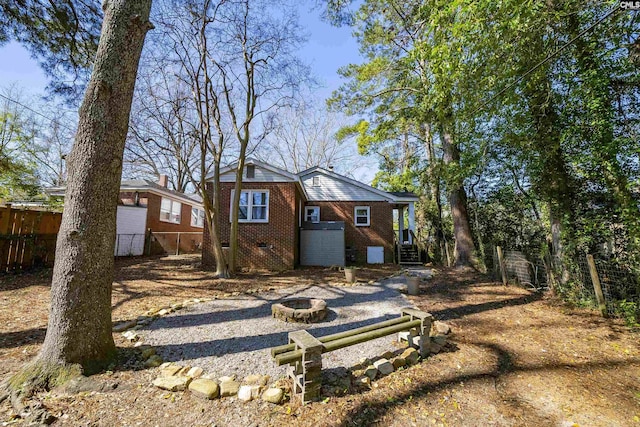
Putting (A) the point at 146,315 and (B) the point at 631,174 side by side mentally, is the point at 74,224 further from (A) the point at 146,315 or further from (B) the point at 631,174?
(B) the point at 631,174

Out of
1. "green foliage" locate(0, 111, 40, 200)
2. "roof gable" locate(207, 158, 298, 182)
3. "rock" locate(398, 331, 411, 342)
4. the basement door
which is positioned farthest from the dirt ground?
"green foliage" locate(0, 111, 40, 200)

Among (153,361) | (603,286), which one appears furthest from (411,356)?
(603,286)

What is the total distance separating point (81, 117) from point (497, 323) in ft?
22.9

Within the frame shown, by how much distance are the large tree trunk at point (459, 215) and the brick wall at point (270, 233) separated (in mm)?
6549

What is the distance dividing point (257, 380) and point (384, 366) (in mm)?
1480

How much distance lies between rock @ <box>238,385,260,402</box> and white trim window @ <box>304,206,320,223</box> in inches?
→ 505

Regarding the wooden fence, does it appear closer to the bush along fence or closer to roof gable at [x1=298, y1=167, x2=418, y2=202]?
roof gable at [x1=298, y1=167, x2=418, y2=202]

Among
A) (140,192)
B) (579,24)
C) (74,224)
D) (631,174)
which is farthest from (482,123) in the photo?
(140,192)

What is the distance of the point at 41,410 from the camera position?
7.85ft

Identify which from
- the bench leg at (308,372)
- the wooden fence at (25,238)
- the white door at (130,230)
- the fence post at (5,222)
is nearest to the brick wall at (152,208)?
the white door at (130,230)

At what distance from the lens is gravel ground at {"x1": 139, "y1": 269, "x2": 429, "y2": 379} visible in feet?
11.4

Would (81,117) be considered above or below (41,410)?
above

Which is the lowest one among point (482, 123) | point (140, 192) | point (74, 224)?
point (74, 224)

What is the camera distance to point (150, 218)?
607 inches
